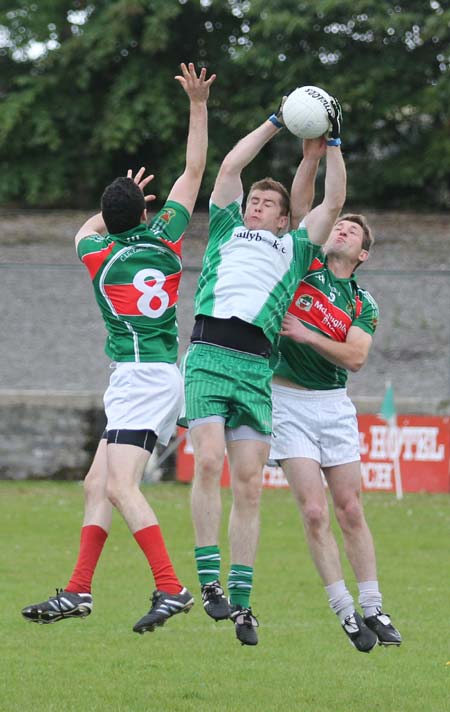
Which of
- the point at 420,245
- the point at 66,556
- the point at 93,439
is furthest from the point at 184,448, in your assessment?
the point at 420,245

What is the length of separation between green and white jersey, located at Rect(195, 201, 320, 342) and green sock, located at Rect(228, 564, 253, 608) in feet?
4.21

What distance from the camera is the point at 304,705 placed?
7.16m

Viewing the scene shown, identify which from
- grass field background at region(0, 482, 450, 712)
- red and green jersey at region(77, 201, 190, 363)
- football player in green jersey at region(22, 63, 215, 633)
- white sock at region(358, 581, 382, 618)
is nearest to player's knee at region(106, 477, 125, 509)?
football player in green jersey at region(22, 63, 215, 633)

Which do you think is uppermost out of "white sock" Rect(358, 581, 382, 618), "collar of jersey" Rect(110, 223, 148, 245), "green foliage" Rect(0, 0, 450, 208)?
"green foliage" Rect(0, 0, 450, 208)

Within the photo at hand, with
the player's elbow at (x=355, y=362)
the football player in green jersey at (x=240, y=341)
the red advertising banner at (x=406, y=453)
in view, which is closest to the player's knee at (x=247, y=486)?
the football player in green jersey at (x=240, y=341)

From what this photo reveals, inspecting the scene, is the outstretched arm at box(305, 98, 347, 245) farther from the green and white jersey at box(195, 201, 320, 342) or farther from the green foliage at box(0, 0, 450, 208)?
the green foliage at box(0, 0, 450, 208)

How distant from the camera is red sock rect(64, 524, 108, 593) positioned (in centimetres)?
686

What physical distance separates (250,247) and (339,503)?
160cm

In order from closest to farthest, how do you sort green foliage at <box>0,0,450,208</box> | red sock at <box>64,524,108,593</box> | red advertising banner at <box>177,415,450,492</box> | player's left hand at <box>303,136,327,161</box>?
red sock at <box>64,524,108,593</box> < player's left hand at <box>303,136,327,161</box> < red advertising banner at <box>177,415,450,492</box> < green foliage at <box>0,0,450,208</box>

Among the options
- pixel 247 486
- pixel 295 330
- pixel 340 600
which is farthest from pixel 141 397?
pixel 340 600

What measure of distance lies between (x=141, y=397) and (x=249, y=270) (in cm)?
92

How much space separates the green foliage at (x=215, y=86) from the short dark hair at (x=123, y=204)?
67.8ft

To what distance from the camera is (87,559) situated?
6949mm

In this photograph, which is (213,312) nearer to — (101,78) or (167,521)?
(167,521)
